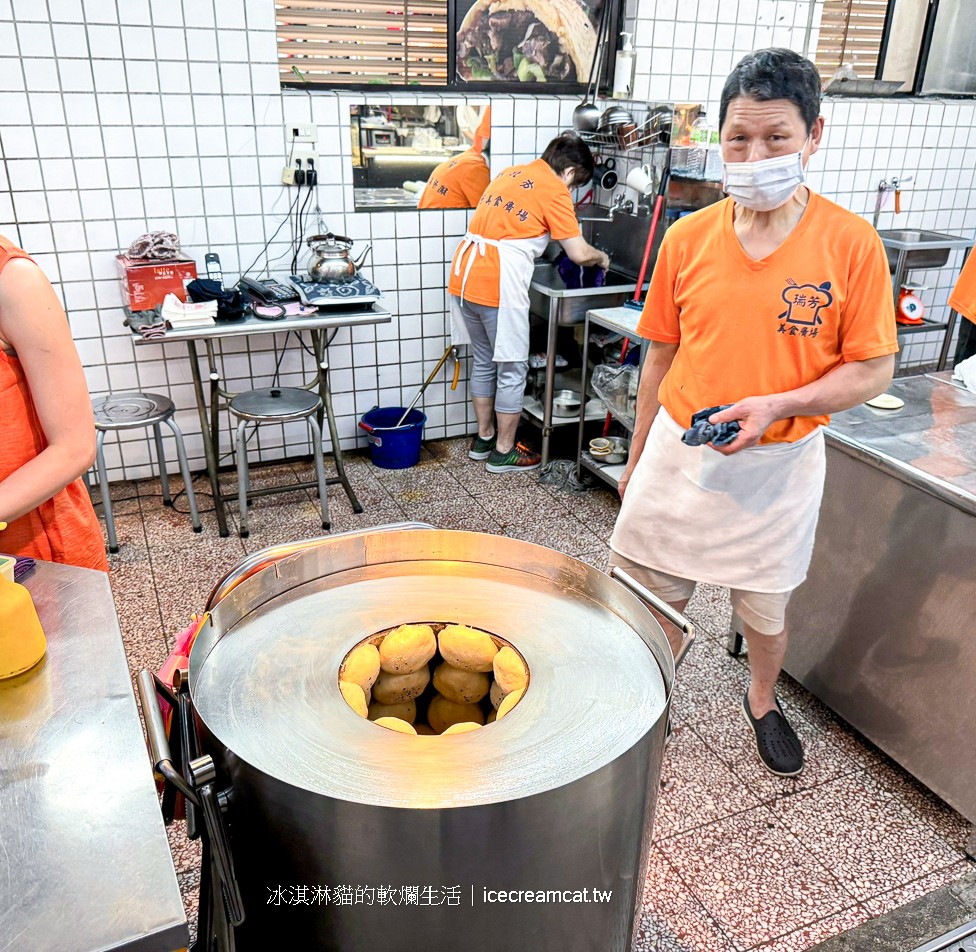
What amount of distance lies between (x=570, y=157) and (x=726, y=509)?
2.27 metres

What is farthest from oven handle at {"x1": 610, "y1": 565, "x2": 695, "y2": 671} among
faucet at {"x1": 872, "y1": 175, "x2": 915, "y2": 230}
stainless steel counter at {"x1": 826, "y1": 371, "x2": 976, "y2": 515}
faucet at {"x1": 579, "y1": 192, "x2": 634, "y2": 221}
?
faucet at {"x1": 872, "y1": 175, "x2": 915, "y2": 230}

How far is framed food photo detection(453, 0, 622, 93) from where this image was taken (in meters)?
3.79

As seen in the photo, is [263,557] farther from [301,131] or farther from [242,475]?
[301,131]

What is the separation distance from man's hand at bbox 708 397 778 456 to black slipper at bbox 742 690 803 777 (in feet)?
3.16

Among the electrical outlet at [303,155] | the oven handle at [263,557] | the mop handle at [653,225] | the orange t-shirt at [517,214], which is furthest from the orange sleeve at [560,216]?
the oven handle at [263,557]

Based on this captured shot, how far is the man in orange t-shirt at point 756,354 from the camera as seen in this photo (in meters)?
1.66

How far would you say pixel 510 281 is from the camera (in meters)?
3.71

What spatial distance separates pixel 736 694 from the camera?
253cm

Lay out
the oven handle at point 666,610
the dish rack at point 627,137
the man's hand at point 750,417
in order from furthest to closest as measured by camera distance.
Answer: the dish rack at point 627,137 → the man's hand at point 750,417 → the oven handle at point 666,610

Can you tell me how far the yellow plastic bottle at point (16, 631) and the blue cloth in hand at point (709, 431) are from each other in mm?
1257

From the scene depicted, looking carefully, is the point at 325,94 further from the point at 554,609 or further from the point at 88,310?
the point at 554,609

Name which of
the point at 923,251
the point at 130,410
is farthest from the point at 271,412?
the point at 923,251

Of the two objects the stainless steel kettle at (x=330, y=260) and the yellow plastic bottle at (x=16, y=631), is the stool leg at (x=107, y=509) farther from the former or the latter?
the yellow plastic bottle at (x=16, y=631)

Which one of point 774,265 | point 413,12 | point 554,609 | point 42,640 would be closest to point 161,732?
point 42,640
